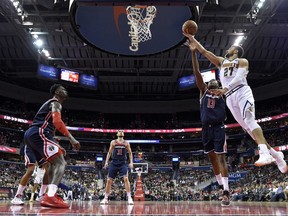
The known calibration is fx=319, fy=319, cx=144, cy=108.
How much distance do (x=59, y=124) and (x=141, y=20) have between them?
853 cm

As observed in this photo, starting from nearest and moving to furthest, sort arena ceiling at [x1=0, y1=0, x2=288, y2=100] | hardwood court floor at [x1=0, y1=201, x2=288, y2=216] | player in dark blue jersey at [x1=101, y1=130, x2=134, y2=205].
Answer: hardwood court floor at [x1=0, y1=201, x2=288, y2=216] → player in dark blue jersey at [x1=101, y1=130, x2=134, y2=205] → arena ceiling at [x1=0, y1=0, x2=288, y2=100]

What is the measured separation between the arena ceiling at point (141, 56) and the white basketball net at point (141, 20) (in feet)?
3.77

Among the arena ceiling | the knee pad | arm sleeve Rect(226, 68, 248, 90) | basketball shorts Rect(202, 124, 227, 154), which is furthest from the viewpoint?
the arena ceiling

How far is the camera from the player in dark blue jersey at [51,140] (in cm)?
434

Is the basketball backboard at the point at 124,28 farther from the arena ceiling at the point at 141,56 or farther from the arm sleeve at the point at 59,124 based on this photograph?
the arm sleeve at the point at 59,124

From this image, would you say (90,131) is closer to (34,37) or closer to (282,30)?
(34,37)

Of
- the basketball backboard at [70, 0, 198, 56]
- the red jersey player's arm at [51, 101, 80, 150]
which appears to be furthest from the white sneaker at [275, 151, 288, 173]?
the basketball backboard at [70, 0, 198, 56]

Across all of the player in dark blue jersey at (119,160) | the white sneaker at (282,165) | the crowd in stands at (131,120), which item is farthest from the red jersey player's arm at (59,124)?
the crowd in stands at (131,120)

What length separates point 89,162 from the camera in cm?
3600

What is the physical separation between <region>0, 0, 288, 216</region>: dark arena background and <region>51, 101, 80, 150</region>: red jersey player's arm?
0.88m

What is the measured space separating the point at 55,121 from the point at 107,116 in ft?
117

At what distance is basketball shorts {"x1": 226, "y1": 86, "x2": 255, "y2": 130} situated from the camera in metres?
4.60

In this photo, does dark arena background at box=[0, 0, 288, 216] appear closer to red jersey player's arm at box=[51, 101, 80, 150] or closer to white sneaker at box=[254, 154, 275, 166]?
white sneaker at box=[254, 154, 275, 166]

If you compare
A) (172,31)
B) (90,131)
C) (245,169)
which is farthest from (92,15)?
(90,131)
